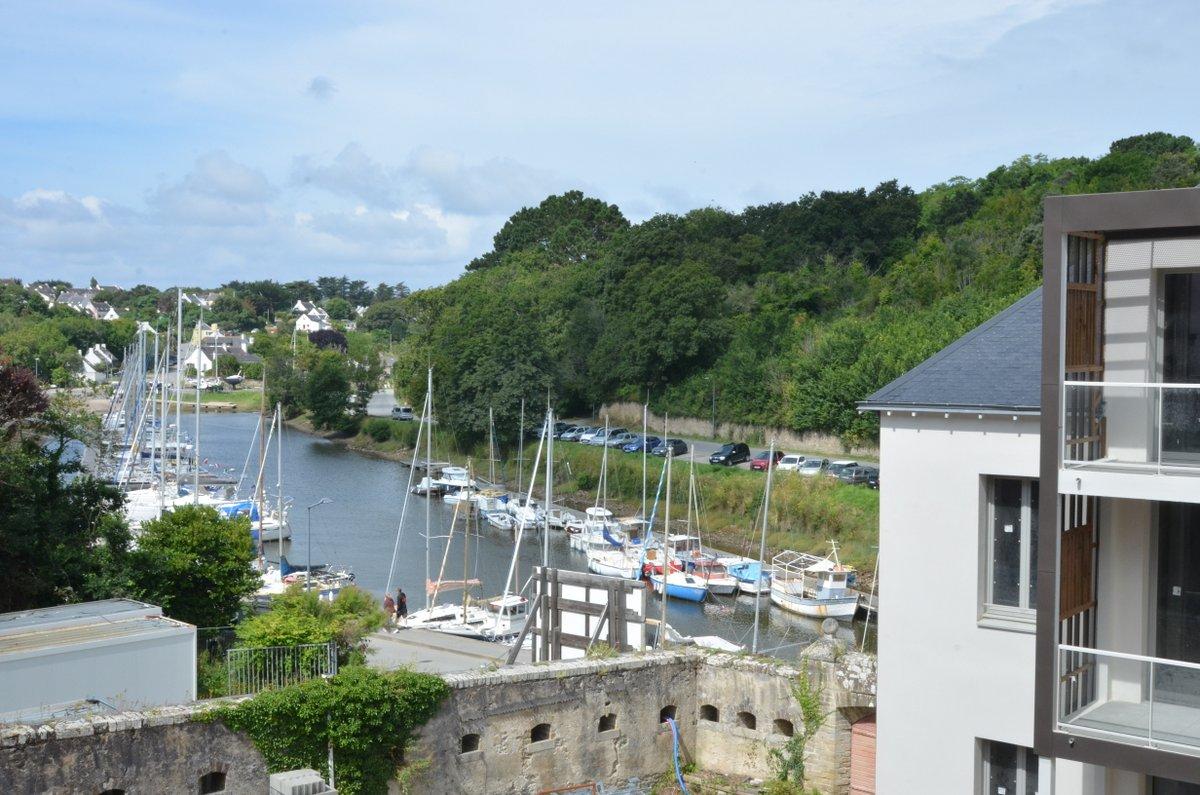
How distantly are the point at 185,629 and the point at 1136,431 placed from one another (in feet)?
37.0

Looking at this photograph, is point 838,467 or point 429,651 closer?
point 429,651

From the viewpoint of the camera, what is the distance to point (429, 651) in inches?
841

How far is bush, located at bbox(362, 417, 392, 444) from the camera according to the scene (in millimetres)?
82312

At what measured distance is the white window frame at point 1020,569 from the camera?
10492 millimetres

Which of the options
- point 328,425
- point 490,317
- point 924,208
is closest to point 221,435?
point 328,425

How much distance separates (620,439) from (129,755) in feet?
169

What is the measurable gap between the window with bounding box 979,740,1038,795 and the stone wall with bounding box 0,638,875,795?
101 inches

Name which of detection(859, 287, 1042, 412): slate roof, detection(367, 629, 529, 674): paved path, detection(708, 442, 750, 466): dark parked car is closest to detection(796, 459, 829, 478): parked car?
detection(708, 442, 750, 466): dark parked car

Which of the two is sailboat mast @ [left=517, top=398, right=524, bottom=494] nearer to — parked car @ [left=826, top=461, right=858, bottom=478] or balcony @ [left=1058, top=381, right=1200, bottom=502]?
parked car @ [left=826, top=461, right=858, bottom=478]

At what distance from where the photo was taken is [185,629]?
15047mm

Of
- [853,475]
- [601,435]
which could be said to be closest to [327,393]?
[601,435]

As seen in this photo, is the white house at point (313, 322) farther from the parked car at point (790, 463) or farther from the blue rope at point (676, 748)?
the blue rope at point (676, 748)

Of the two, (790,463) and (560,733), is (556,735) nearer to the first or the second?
(560,733)

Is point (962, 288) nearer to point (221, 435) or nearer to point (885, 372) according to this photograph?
point (885, 372)
